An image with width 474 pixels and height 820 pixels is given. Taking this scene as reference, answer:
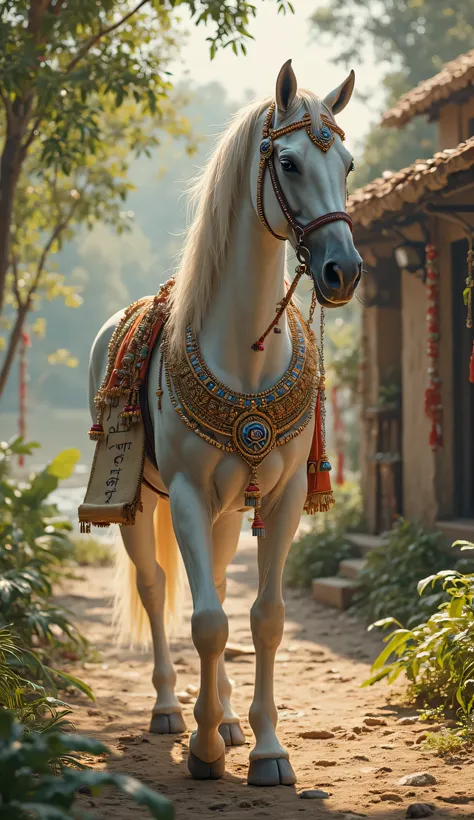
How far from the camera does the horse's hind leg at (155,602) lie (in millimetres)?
5184

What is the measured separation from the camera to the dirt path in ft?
12.5

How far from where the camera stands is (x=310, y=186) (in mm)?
3719

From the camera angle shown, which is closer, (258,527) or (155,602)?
(258,527)

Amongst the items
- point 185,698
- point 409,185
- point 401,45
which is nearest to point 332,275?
point 185,698

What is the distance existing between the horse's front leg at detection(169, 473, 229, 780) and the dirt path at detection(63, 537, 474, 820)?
0.39ft

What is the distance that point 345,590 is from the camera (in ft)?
29.4

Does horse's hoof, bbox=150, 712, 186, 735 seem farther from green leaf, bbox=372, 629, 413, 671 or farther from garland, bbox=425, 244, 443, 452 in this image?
garland, bbox=425, 244, 443, 452

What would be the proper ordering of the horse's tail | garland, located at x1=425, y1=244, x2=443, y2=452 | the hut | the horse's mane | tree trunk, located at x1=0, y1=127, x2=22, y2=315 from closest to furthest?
the horse's mane < the horse's tail < tree trunk, located at x1=0, y1=127, x2=22, y2=315 < the hut < garland, located at x1=425, y1=244, x2=443, y2=452

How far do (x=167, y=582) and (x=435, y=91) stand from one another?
20.1 feet

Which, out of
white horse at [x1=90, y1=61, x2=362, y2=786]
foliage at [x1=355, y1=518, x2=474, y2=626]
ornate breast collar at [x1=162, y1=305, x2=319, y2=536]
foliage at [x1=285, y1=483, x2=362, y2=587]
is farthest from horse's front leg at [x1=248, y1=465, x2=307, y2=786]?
foliage at [x1=285, y1=483, x2=362, y2=587]

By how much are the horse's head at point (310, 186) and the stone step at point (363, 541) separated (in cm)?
607

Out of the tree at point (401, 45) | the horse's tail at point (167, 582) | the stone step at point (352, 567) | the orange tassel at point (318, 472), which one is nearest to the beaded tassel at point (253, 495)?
the orange tassel at point (318, 472)

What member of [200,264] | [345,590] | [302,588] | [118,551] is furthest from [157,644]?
[302,588]

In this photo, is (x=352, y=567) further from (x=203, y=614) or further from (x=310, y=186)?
(x=310, y=186)
